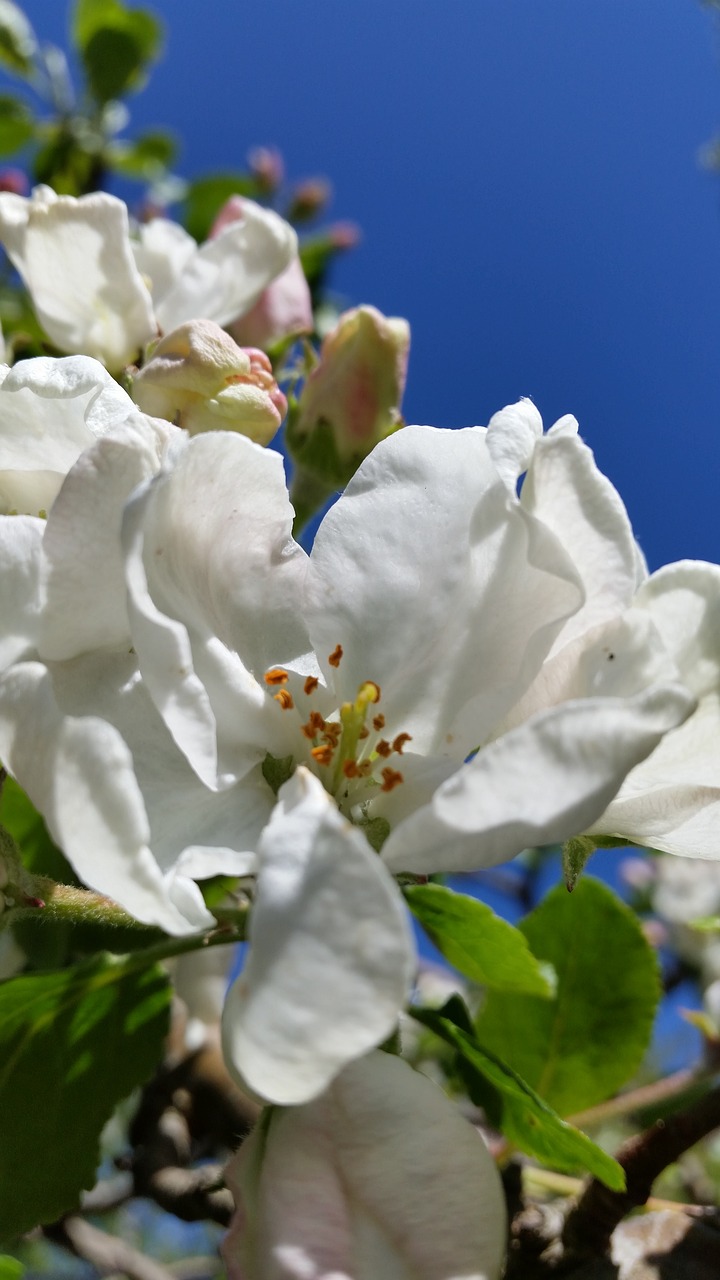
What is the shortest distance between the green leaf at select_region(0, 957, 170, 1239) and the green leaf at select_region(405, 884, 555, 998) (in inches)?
9.1

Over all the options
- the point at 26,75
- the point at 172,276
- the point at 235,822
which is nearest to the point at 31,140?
the point at 26,75

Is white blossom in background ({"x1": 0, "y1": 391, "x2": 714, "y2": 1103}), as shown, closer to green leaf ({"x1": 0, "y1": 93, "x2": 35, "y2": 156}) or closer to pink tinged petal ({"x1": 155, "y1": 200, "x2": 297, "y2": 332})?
pink tinged petal ({"x1": 155, "y1": 200, "x2": 297, "y2": 332})

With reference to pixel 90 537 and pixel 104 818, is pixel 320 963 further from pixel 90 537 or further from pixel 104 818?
pixel 90 537

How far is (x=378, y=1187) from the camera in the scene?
2.09 feet

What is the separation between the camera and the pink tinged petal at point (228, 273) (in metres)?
1.17

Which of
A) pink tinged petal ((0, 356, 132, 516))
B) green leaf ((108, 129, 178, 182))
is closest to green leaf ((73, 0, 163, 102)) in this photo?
green leaf ((108, 129, 178, 182))

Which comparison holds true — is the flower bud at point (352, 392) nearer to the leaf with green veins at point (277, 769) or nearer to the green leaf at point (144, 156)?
the leaf with green veins at point (277, 769)

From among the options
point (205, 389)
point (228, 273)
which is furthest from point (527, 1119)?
point (228, 273)

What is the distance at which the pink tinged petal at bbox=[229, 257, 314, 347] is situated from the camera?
133 cm

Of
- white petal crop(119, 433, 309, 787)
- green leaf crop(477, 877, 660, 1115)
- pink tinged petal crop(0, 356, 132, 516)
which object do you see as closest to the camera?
white petal crop(119, 433, 309, 787)

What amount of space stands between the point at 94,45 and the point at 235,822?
274 cm

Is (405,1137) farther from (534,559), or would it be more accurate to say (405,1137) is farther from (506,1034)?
(506,1034)

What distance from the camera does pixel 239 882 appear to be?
94 centimetres

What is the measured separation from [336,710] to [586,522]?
0.71 feet
